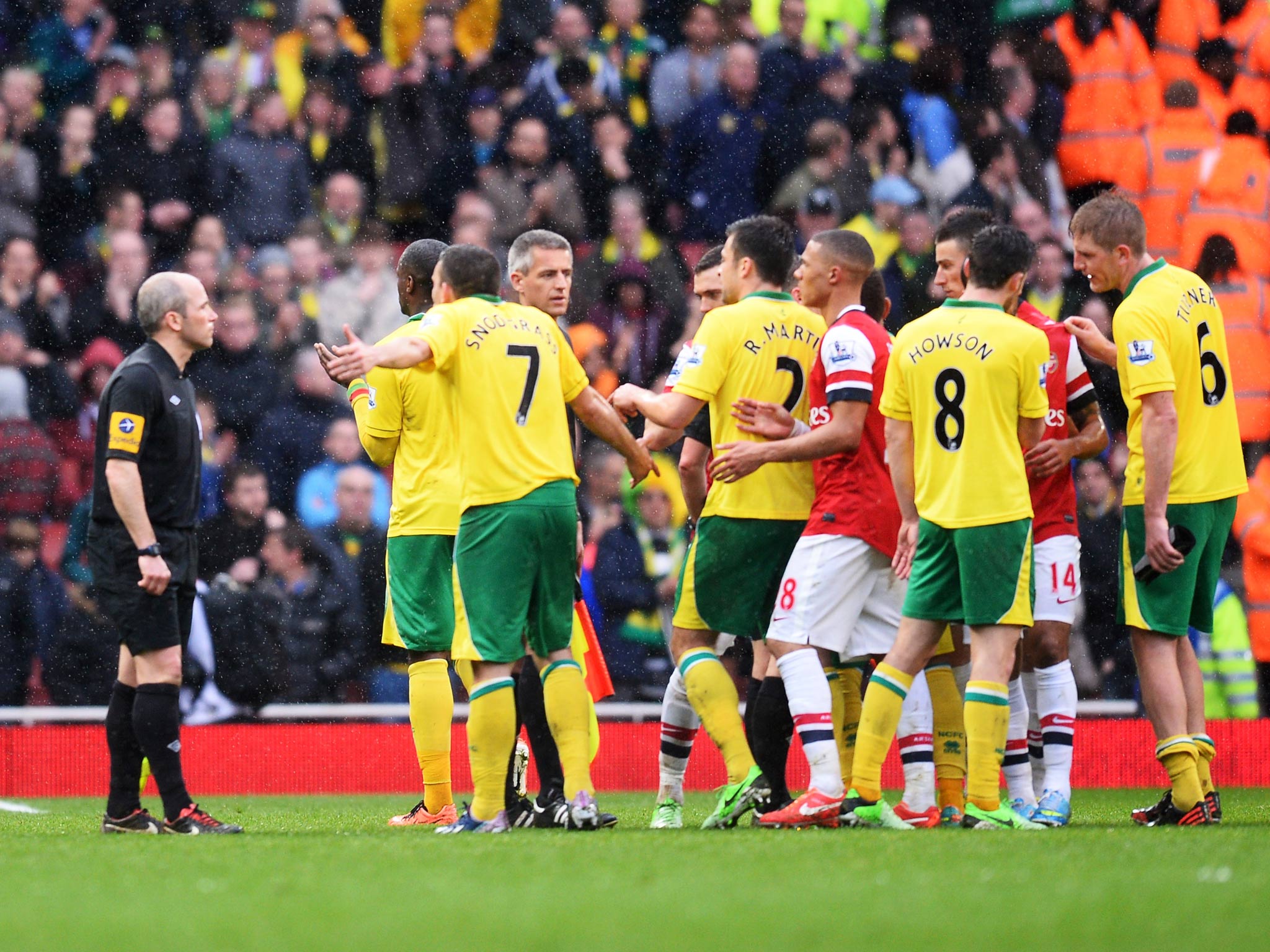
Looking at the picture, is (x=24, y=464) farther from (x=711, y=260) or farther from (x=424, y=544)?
(x=711, y=260)

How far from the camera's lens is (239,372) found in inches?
454

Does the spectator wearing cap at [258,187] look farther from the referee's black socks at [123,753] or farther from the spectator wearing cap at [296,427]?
the referee's black socks at [123,753]

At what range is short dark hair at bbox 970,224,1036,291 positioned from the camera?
5949mm

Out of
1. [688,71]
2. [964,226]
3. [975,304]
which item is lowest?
[975,304]

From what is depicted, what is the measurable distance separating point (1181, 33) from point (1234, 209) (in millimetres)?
1435

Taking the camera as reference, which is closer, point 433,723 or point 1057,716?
point 1057,716

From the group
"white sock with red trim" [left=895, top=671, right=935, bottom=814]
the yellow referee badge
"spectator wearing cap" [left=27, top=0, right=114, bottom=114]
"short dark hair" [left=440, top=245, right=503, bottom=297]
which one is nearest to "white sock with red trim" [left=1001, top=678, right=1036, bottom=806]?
"white sock with red trim" [left=895, top=671, right=935, bottom=814]

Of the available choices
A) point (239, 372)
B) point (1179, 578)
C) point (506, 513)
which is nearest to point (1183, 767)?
point (1179, 578)

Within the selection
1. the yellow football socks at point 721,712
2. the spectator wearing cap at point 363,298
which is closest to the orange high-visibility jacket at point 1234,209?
the spectator wearing cap at point 363,298

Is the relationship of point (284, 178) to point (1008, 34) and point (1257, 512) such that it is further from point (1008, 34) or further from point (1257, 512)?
point (1257, 512)

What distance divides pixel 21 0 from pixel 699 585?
27.8 feet

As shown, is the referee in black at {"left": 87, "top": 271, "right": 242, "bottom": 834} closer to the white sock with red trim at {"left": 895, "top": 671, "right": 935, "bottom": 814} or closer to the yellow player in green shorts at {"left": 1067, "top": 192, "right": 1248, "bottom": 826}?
the white sock with red trim at {"left": 895, "top": 671, "right": 935, "bottom": 814}

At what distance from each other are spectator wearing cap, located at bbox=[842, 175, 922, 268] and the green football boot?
6.52 meters

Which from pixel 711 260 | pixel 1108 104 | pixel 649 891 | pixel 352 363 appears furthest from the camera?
pixel 1108 104
